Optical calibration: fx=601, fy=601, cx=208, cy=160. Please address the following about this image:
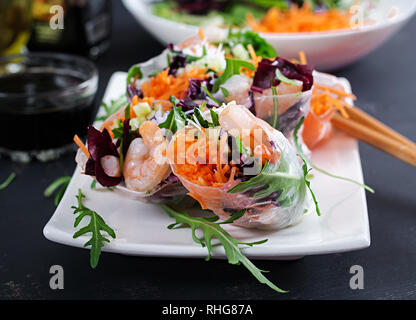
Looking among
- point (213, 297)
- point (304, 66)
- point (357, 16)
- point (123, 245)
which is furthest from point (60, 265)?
point (357, 16)

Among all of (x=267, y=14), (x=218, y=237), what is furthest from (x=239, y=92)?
(x=267, y=14)

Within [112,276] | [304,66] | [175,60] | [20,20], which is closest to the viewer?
[112,276]

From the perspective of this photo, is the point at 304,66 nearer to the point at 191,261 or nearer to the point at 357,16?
the point at 191,261

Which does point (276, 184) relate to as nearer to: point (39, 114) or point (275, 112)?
point (275, 112)

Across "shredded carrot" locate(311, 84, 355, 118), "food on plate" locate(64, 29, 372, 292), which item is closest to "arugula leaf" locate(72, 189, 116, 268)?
"food on plate" locate(64, 29, 372, 292)

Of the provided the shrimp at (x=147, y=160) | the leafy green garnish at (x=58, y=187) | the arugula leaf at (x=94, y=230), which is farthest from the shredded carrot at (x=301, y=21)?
the arugula leaf at (x=94, y=230)
